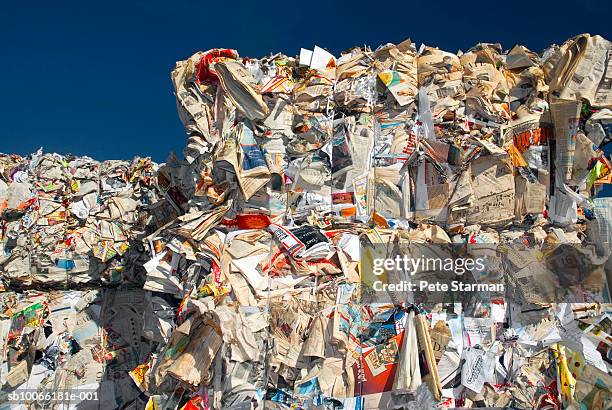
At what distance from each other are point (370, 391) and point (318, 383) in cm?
19

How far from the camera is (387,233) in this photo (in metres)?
2.27

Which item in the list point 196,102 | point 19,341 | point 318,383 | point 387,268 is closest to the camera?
point 318,383

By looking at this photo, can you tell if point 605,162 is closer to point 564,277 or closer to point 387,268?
point 564,277

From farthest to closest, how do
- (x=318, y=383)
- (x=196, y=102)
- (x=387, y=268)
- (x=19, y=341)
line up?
(x=19, y=341), (x=196, y=102), (x=387, y=268), (x=318, y=383)

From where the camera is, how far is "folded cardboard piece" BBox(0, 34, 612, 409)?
2.09 m

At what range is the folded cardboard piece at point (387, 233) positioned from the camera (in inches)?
82.4

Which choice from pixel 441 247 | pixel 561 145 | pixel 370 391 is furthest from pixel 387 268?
pixel 561 145

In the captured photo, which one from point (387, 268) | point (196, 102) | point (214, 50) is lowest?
point (387, 268)

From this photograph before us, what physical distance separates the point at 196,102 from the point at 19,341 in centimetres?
157

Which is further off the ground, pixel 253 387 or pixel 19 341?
pixel 19 341

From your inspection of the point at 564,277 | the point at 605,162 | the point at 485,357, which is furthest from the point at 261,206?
the point at 605,162

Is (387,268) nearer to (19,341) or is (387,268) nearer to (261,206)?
(261,206)

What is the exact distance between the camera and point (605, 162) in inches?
92.2

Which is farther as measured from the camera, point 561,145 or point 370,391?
point 561,145
